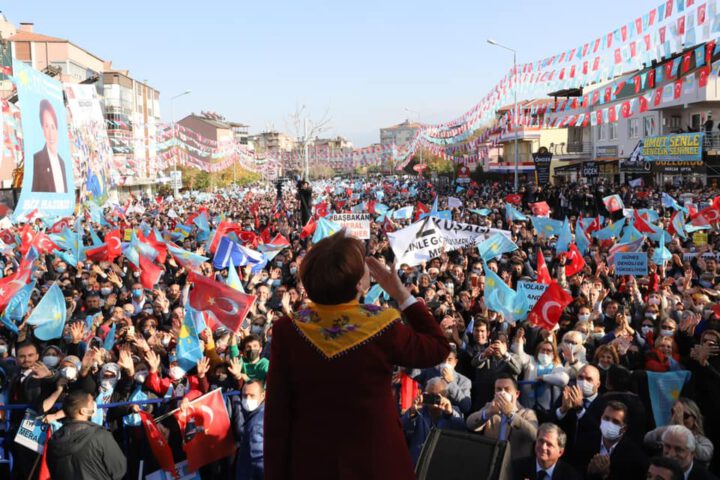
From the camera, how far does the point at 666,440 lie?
4.09m

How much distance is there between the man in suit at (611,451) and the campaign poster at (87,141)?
1161cm

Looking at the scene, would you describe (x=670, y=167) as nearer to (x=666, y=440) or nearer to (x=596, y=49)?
(x=596, y=49)

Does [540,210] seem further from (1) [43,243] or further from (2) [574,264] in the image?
(1) [43,243]

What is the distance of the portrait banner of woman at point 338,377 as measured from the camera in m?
2.35

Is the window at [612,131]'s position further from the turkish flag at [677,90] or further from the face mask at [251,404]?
the face mask at [251,404]

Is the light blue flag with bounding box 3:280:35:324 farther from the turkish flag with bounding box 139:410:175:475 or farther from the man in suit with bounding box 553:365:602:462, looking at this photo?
the man in suit with bounding box 553:365:602:462

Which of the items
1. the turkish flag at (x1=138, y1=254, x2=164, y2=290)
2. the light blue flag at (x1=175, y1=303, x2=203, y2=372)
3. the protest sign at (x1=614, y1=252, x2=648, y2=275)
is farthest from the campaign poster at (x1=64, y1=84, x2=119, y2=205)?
the protest sign at (x1=614, y1=252, x2=648, y2=275)

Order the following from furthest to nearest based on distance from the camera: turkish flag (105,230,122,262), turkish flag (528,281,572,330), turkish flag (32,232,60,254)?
turkish flag (32,232,60,254)
turkish flag (105,230,122,262)
turkish flag (528,281,572,330)

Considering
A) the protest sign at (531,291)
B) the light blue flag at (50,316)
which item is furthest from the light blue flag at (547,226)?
the light blue flag at (50,316)

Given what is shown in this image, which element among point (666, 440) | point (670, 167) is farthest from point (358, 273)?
point (670, 167)

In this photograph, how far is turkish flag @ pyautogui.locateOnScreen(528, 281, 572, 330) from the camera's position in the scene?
8.01 m

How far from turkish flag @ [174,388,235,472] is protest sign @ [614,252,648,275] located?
738 centimetres

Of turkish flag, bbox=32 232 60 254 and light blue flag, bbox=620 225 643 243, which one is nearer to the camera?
light blue flag, bbox=620 225 643 243

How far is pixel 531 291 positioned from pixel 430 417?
4393mm
